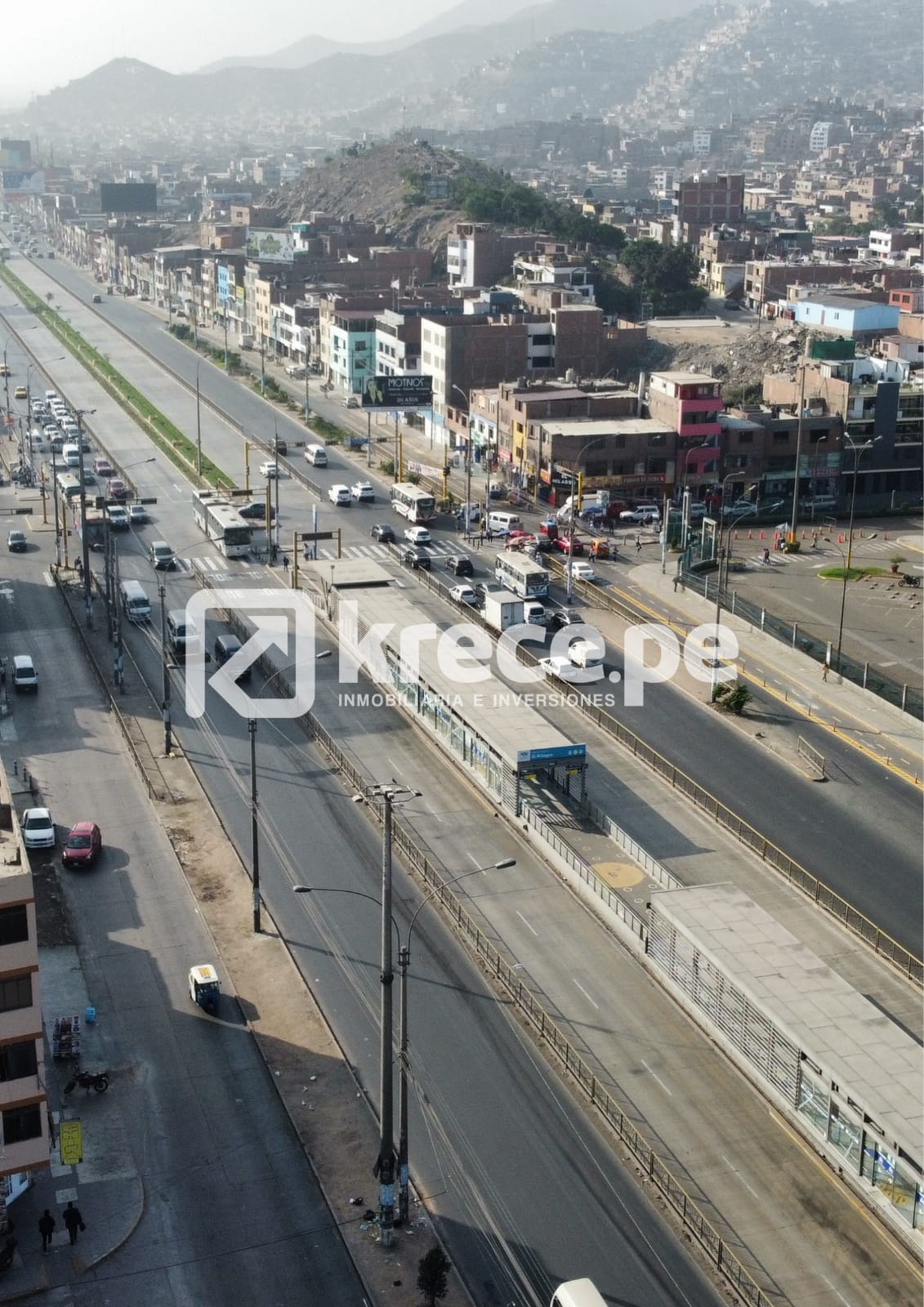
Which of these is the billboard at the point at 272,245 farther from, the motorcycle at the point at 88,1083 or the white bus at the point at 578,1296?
the white bus at the point at 578,1296

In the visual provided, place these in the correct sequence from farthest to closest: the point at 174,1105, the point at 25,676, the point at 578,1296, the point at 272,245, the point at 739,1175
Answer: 1. the point at 272,245
2. the point at 25,676
3. the point at 174,1105
4. the point at 739,1175
5. the point at 578,1296

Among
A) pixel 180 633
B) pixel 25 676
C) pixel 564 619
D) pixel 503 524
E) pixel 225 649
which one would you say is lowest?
pixel 25 676

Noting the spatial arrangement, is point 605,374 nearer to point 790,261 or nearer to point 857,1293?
point 790,261

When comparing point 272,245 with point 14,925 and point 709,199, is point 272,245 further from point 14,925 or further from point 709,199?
point 14,925

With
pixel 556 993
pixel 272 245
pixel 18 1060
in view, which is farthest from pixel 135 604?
pixel 272 245

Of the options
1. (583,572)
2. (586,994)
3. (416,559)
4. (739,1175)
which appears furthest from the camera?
(416,559)

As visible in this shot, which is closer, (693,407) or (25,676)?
(25,676)

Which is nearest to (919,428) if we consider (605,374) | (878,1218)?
(605,374)
